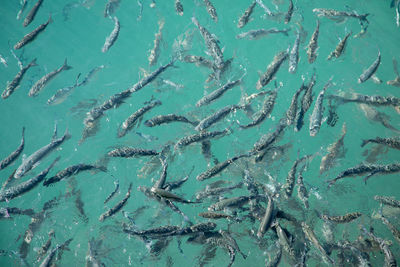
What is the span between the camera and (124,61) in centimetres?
1370

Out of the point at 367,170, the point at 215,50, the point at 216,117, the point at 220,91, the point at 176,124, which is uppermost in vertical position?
the point at 215,50

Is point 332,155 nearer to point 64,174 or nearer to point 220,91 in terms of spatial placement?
point 220,91

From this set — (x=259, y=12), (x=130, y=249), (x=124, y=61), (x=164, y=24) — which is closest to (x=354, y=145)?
(x=259, y=12)

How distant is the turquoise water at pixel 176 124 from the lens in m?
8.97

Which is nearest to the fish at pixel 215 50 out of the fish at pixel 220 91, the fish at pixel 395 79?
the fish at pixel 220 91

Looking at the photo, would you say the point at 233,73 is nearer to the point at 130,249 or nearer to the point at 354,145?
the point at 354,145

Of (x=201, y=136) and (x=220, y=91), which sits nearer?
(x=201, y=136)

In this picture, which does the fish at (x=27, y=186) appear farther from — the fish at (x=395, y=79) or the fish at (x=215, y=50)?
the fish at (x=395, y=79)

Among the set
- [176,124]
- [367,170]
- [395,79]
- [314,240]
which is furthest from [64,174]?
[395,79]

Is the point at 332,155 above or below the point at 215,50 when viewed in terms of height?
below

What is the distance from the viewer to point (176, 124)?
10961 mm

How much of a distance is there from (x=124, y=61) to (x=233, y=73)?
5.94 meters

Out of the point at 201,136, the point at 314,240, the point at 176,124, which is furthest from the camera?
the point at 176,124

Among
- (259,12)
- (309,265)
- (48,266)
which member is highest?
(259,12)
